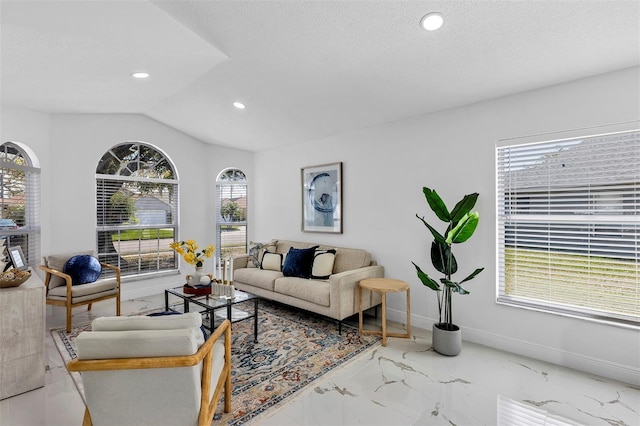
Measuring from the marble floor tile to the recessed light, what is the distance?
2.66 m

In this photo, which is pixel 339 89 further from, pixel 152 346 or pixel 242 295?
pixel 152 346

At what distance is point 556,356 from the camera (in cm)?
281

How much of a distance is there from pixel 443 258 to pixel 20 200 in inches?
196

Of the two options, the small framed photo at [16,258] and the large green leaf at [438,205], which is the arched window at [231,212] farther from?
the large green leaf at [438,205]

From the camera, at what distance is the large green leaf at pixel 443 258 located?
3033 mm

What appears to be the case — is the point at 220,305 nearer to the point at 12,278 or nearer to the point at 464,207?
the point at 12,278

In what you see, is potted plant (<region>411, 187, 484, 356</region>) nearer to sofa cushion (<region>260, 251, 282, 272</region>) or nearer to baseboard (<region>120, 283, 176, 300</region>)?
sofa cushion (<region>260, 251, 282, 272</region>)

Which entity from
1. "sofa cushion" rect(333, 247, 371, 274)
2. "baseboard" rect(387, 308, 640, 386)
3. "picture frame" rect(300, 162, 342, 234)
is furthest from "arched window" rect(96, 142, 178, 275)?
"baseboard" rect(387, 308, 640, 386)

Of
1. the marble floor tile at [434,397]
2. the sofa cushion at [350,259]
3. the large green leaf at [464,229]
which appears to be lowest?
the marble floor tile at [434,397]

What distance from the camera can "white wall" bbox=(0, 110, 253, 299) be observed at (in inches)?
157

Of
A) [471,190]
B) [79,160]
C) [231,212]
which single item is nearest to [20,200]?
[79,160]

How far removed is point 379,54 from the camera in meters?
2.62

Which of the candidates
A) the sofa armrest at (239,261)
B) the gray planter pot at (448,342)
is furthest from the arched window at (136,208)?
the gray planter pot at (448,342)

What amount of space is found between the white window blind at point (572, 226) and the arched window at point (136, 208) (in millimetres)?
4792
